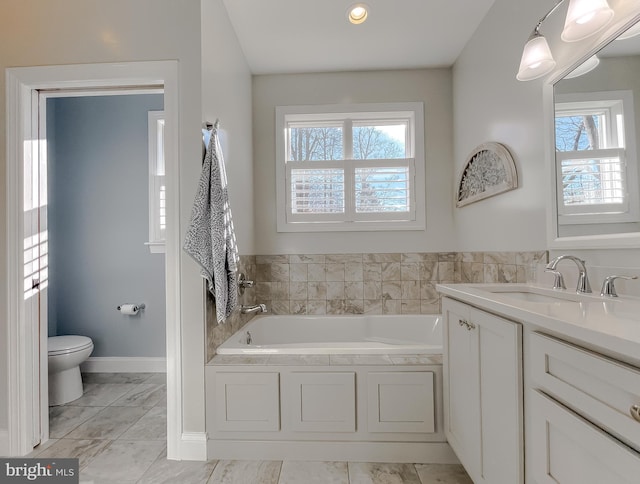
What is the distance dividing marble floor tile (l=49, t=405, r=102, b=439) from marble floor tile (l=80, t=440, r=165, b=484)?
40 cm

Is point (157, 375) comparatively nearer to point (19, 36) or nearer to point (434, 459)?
point (434, 459)

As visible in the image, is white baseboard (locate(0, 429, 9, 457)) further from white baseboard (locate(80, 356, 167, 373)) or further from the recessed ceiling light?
the recessed ceiling light

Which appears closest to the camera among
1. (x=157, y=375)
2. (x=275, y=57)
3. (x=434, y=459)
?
(x=434, y=459)

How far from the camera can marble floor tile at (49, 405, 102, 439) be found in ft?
6.59

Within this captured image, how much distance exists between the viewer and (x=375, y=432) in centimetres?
172

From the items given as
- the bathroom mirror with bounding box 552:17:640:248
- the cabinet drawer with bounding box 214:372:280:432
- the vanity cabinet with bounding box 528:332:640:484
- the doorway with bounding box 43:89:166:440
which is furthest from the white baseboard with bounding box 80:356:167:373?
the bathroom mirror with bounding box 552:17:640:248

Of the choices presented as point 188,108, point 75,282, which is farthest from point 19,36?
point 75,282

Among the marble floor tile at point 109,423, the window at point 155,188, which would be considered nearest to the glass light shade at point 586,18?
the window at point 155,188

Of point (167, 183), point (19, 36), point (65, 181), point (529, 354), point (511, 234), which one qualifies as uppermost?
point (19, 36)

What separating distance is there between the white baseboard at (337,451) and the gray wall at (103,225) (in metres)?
1.46

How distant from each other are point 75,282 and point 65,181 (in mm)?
871

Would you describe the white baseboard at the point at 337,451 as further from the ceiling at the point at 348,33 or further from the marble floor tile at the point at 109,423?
the ceiling at the point at 348,33

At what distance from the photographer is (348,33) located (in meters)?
2.30

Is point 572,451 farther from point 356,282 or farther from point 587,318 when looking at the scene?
point 356,282
